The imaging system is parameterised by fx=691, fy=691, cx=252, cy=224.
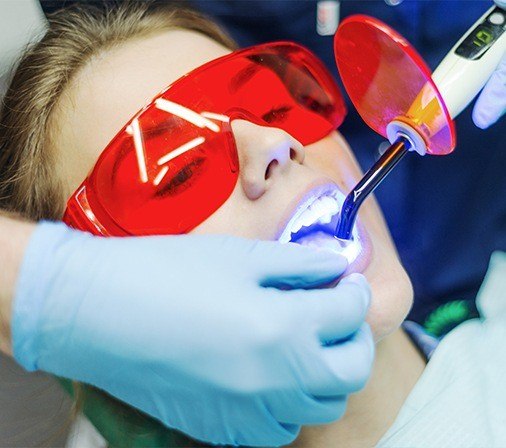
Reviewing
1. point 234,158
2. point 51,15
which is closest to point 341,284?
point 234,158

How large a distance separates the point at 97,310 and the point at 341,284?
0.37m

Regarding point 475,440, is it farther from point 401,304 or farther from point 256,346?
point 256,346

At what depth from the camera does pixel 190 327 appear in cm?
92

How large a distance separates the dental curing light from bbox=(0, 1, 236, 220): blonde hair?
0.40m

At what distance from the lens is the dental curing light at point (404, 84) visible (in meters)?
1.05

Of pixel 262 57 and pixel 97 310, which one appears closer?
pixel 97 310

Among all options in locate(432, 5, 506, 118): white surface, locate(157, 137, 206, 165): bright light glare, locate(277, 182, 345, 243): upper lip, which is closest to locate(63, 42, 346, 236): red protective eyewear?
locate(157, 137, 206, 165): bright light glare

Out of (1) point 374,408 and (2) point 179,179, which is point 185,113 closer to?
(2) point 179,179

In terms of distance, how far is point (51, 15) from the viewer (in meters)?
1.51

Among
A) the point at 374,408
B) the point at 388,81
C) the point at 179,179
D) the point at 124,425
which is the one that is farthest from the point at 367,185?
the point at 124,425

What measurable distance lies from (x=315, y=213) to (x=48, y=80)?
1.85ft

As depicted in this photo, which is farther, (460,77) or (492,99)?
(492,99)

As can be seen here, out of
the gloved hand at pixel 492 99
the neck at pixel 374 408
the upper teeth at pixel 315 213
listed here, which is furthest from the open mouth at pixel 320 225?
the gloved hand at pixel 492 99

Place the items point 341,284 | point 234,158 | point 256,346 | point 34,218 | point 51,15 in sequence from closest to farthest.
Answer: point 256,346
point 341,284
point 234,158
point 34,218
point 51,15
